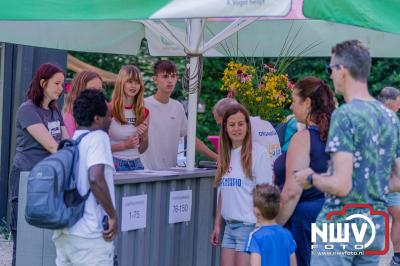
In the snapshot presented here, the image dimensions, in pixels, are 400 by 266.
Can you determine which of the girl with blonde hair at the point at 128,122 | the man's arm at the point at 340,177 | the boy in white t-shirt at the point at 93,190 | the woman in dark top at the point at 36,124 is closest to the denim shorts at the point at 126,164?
the girl with blonde hair at the point at 128,122

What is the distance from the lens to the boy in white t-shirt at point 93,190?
197 inches

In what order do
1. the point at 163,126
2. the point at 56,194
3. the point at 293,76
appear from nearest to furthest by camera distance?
the point at 56,194 < the point at 163,126 < the point at 293,76

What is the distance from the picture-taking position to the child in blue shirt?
5180 millimetres

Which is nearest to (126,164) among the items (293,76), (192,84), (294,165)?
(192,84)

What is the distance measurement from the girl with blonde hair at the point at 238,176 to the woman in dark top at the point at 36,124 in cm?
119

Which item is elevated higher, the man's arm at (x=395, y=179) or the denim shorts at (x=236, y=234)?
the man's arm at (x=395, y=179)

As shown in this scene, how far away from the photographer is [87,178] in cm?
506

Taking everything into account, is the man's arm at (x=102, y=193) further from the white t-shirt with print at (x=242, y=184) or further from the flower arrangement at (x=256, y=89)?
the flower arrangement at (x=256, y=89)

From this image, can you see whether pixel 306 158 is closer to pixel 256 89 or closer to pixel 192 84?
pixel 192 84

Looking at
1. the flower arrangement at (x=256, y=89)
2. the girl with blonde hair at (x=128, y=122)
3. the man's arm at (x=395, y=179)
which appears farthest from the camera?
the flower arrangement at (x=256, y=89)

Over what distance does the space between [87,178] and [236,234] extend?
1.40 meters

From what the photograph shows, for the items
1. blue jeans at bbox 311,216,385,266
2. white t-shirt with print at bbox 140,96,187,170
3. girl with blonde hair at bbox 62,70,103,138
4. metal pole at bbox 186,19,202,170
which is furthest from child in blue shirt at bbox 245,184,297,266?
white t-shirt with print at bbox 140,96,187,170

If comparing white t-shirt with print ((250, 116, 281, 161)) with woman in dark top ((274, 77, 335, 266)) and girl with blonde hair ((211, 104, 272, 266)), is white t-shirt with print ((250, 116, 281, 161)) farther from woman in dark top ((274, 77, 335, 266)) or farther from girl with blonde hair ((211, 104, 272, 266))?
woman in dark top ((274, 77, 335, 266))

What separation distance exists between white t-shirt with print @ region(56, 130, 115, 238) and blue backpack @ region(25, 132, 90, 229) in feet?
0.10
